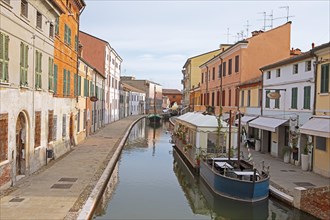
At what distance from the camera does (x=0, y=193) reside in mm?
12414

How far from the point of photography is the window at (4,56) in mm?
12258

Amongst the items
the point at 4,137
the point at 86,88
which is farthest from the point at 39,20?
the point at 86,88

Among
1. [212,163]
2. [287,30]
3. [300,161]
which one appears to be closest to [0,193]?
[212,163]

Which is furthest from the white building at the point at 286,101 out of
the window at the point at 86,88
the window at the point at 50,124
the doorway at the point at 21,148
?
the window at the point at 86,88

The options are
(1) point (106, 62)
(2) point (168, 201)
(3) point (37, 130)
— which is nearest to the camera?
(2) point (168, 201)

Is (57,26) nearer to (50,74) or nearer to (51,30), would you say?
(51,30)

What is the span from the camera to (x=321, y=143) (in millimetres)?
17688

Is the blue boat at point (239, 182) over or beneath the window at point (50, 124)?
beneath

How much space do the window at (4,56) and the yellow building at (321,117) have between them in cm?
1253

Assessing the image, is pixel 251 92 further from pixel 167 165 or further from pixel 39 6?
pixel 39 6

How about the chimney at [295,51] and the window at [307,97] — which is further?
the chimney at [295,51]

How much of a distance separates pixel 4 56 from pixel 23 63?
2060 mm

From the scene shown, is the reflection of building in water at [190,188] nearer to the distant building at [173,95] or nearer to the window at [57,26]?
the window at [57,26]

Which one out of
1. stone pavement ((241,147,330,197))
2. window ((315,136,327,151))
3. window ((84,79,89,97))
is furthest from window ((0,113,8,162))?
window ((84,79,89,97))
